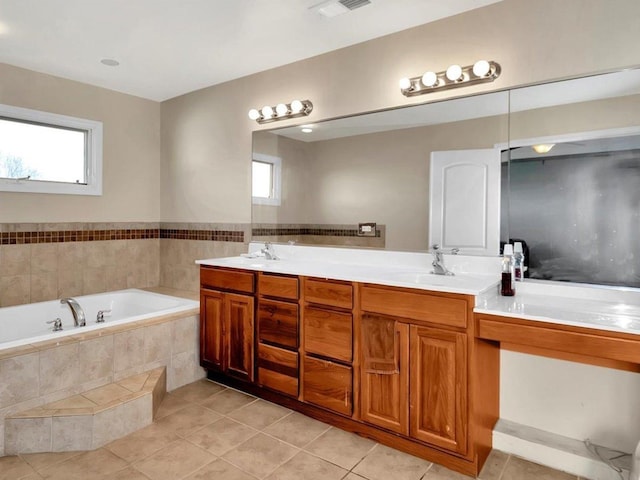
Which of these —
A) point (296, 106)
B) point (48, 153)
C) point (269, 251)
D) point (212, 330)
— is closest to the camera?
point (212, 330)

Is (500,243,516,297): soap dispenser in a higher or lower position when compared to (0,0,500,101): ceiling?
lower

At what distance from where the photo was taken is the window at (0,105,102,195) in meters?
3.20

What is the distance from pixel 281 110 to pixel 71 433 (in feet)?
8.00

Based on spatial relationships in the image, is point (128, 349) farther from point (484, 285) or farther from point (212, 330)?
point (484, 285)

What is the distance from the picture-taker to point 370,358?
2.15 meters

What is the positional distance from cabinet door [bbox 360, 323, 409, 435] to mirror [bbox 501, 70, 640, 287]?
0.81 meters

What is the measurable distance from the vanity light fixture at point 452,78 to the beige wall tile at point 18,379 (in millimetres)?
2601

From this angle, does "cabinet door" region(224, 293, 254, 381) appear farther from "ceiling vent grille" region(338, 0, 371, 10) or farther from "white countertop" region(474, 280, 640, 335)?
"ceiling vent grille" region(338, 0, 371, 10)

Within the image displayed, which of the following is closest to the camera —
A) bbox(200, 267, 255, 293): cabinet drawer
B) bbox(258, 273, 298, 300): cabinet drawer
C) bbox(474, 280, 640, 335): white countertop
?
bbox(474, 280, 640, 335): white countertop

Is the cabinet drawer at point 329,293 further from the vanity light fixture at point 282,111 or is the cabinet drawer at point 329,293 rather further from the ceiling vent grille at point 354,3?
the ceiling vent grille at point 354,3

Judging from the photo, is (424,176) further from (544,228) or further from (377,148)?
(544,228)

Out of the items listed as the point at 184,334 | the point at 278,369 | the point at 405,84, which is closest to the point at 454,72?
the point at 405,84

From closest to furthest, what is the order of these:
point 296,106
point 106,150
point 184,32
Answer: point 184,32 → point 296,106 → point 106,150

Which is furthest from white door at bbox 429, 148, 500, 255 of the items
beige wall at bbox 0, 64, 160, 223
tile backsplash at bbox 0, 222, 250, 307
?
beige wall at bbox 0, 64, 160, 223
